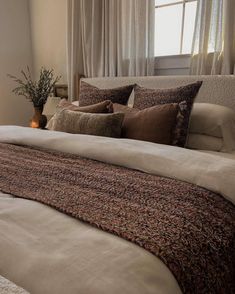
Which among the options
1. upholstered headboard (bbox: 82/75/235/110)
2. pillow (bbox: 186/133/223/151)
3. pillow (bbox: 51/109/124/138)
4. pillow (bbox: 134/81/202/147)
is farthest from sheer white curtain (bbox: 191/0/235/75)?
pillow (bbox: 51/109/124/138)

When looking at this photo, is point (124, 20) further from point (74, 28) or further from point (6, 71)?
point (6, 71)

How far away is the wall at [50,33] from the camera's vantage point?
3145mm

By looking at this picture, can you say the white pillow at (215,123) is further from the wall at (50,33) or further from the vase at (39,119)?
the wall at (50,33)

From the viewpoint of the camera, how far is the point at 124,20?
252 centimetres

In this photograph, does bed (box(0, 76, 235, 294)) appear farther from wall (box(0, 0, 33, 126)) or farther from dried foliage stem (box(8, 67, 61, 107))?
wall (box(0, 0, 33, 126))

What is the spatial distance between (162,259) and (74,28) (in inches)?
107

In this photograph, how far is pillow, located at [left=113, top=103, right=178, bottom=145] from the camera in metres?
1.60

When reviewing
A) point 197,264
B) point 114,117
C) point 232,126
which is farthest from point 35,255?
point 232,126

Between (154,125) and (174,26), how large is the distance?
46.6 inches

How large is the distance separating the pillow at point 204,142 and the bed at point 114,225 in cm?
53

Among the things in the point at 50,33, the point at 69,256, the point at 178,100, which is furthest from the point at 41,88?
the point at 69,256

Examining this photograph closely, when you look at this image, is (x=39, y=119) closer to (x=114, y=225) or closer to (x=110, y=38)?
(x=110, y=38)

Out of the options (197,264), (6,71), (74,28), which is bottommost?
(197,264)

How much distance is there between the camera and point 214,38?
2029 millimetres
